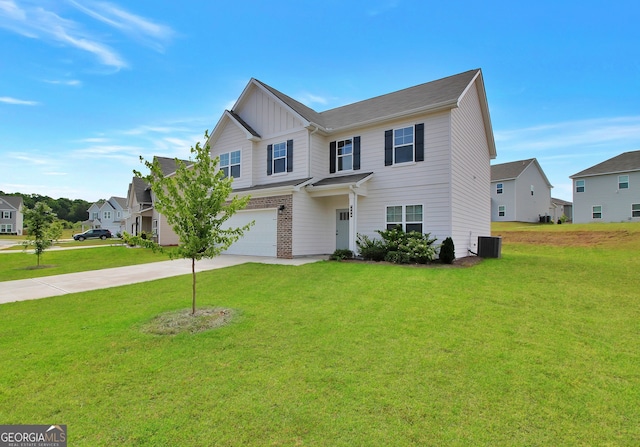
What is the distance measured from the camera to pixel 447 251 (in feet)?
37.1

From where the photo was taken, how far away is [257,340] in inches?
183

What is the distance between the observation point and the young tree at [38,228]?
50.6 feet

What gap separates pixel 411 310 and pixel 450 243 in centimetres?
646

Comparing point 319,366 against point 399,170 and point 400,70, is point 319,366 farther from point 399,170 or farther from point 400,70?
point 400,70

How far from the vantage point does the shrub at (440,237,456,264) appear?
11.3m

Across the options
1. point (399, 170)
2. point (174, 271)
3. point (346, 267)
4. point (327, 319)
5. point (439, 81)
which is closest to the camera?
point (327, 319)

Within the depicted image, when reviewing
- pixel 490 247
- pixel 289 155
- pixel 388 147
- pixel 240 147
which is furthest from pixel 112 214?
pixel 490 247

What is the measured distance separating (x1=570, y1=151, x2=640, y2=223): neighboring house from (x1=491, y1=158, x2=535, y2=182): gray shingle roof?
4673 mm

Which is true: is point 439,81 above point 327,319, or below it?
above

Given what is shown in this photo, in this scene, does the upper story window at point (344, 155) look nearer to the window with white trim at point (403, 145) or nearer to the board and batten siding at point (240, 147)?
the window with white trim at point (403, 145)

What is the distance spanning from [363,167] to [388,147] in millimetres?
1457

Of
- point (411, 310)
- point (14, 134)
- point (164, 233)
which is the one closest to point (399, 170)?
point (411, 310)

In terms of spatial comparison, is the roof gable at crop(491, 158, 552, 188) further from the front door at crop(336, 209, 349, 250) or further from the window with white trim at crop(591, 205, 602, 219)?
the front door at crop(336, 209, 349, 250)

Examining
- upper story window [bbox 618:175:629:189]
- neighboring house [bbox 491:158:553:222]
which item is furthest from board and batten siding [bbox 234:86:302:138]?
upper story window [bbox 618:175:629:189]
